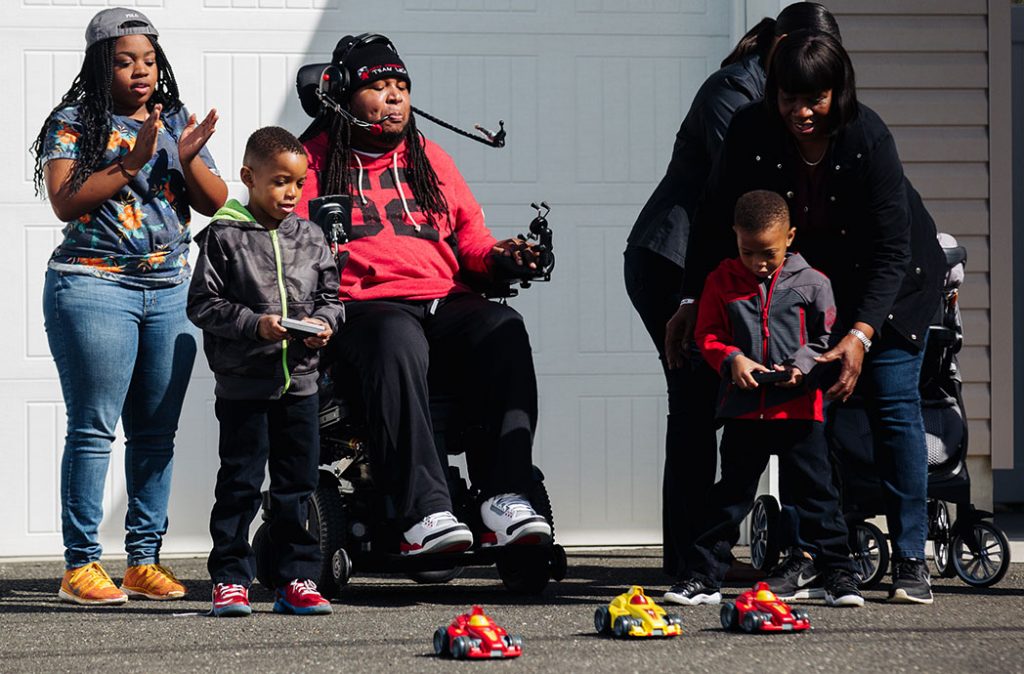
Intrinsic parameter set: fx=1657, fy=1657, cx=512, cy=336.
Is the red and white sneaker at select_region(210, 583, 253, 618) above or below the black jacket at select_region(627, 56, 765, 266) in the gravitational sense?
below

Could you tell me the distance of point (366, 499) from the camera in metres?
4.76

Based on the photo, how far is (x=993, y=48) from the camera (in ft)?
22.2

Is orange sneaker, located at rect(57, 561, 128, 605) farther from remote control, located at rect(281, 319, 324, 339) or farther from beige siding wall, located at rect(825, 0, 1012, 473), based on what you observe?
beige siding wall, located at rect(825, 0, 1012, 473)

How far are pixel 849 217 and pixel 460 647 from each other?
1653 mm

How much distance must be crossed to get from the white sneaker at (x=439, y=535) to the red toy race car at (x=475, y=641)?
2.46ft

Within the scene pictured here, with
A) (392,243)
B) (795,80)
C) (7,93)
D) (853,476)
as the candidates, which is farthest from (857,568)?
(7,93)

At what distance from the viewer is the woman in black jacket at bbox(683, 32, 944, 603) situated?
169 inches

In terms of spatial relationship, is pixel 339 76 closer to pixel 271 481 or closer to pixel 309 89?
pixel 309 89

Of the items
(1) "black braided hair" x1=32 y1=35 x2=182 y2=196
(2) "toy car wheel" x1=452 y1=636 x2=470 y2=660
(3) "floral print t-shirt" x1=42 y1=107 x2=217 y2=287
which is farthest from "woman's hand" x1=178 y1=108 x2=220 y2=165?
(2) "toy car wheel" x1=452 y1=636 x2=470 y2=660

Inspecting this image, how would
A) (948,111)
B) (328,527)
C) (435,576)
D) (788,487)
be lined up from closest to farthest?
(788,487) < (328,527) < (435,576) < (948,111)

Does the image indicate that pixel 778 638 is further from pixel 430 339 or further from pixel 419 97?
pixel 419 97

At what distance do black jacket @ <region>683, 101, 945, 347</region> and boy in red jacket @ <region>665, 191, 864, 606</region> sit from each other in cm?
12

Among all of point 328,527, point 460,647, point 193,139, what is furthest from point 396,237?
point 460,647

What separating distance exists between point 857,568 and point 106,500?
121 inches
